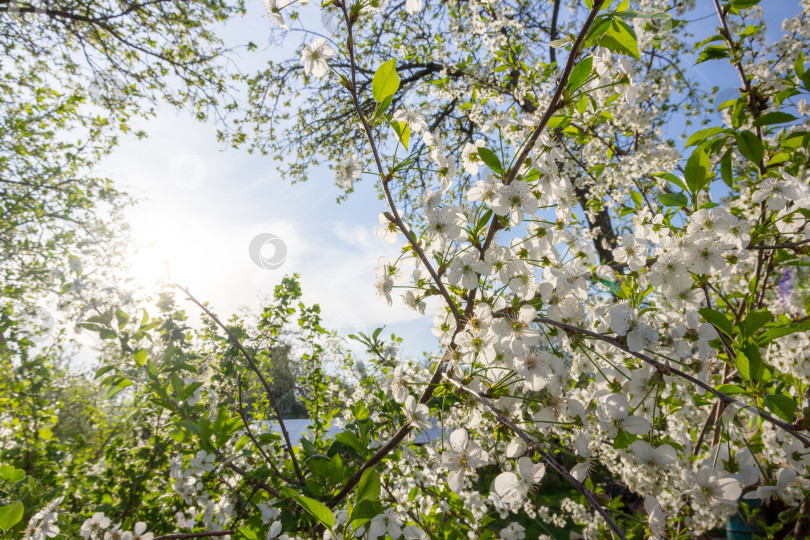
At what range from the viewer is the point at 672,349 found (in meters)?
1.24

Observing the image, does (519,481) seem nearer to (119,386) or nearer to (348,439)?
(348,439)

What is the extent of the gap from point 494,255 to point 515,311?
196mm

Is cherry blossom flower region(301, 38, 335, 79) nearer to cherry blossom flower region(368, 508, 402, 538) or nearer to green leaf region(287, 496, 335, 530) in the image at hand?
A: green leaf region(287, 496, 335, 530)

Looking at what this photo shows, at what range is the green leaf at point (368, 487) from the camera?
974 mm

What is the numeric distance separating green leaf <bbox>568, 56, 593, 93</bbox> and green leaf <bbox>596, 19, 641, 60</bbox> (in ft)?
0.17

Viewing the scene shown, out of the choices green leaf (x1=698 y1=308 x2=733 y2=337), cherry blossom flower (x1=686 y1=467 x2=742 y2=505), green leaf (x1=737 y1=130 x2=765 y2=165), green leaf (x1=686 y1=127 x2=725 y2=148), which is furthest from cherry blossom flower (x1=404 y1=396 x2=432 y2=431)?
green leaf (x1=686 y1=127 x2=725 y2=148)

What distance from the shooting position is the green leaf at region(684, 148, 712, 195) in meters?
1.37

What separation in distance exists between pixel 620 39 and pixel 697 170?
73cm

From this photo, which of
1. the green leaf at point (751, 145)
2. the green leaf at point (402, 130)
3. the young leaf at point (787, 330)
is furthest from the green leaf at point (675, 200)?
the green leaf at point (402, 130)

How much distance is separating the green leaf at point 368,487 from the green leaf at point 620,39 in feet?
4.03

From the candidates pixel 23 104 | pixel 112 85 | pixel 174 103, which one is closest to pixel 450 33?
pixel 174 103

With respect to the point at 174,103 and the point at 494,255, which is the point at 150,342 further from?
the point at 174,103

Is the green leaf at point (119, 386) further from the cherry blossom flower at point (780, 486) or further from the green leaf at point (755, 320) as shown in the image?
the cherry blossom flower at point (780, 486)

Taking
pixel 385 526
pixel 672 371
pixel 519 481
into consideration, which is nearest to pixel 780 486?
pixel 672 371
